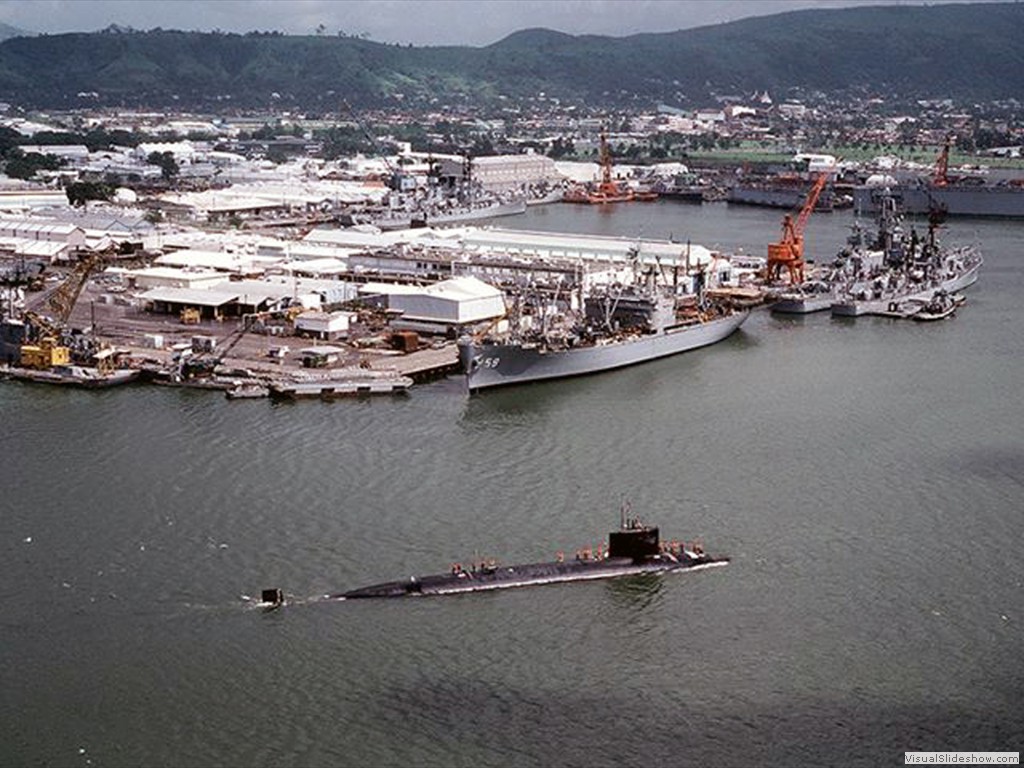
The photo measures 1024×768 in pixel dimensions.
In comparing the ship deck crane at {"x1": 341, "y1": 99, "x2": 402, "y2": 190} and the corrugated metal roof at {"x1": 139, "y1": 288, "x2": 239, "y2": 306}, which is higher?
the ship deck crane at {"x1": 341, "y1": 99, "x2": 402, "y2": 190}

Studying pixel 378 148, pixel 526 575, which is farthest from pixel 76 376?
pixel 378 148

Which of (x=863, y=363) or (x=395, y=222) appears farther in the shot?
(x=395, y=222)

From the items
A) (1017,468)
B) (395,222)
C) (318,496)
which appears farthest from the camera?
(395,222)

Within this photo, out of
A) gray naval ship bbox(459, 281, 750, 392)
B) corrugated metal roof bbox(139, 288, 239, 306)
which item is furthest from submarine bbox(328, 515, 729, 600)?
corrugated metal roof bbox(139, 288, 239, 306)

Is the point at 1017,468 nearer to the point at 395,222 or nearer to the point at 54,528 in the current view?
the point at 54,528

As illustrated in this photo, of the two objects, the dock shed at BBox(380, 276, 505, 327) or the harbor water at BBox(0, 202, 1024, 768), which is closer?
the harbor water at BBox(0, 202, 1024, 768)

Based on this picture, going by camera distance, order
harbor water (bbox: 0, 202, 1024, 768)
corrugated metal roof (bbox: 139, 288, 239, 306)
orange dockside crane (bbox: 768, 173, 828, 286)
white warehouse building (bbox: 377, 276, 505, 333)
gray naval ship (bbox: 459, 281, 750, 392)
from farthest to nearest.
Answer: orange dockside crane (bbox: 768, 173, 828, 286) < corrugated metal roof (bbox: 139, 288, 239, 306) < white warehouse building (bbox: 377, 276, 505, 333) < gray naval ship (bbox: 459, 281, 750, 392) < harbor water (bbox: 0, 202, 1024, 768)

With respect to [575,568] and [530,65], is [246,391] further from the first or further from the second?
[530,65]

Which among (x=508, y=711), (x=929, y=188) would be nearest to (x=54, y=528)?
(x=508, y=711)

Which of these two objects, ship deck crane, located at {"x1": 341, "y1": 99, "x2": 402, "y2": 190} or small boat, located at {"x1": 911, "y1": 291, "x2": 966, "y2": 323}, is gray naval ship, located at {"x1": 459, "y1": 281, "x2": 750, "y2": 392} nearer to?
small boat, located at {"x1": 911, "y1": 291, "x2": 966, "y2": 323}
